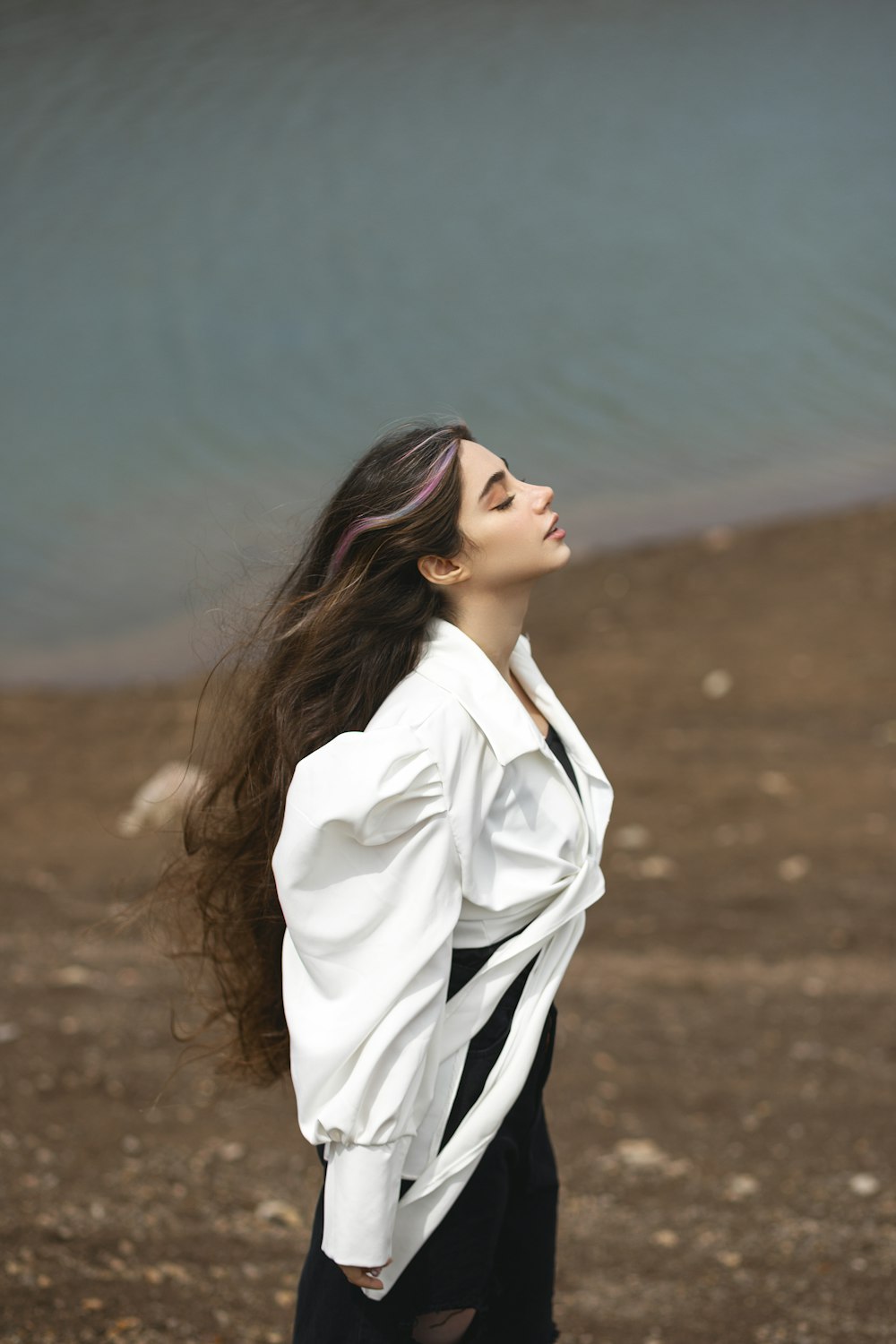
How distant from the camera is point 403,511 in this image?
2.38 metres

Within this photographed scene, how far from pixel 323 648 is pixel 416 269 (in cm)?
981

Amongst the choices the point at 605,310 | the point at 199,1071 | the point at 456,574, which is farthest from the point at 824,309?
the point at 456,574

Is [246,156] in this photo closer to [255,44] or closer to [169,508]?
[255,44]

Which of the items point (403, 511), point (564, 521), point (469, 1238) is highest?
point (403, 511)

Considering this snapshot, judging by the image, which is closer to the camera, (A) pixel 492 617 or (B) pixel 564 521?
(A) pixel 492 617

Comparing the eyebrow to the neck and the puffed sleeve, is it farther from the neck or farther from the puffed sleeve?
the puffed sleeve

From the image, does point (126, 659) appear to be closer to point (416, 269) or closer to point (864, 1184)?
point (416, 269)

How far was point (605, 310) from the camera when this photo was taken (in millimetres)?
11586

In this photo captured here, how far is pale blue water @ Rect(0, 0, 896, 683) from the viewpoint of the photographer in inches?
377

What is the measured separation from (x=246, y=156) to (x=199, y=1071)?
32.3 ft

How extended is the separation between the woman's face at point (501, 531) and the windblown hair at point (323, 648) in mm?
24

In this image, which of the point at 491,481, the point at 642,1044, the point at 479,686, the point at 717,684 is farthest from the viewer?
the point at 717,684

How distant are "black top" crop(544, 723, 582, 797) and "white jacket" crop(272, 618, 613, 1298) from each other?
0.24 metres

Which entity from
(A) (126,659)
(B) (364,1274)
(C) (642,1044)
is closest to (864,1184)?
(C) (642,1044)
